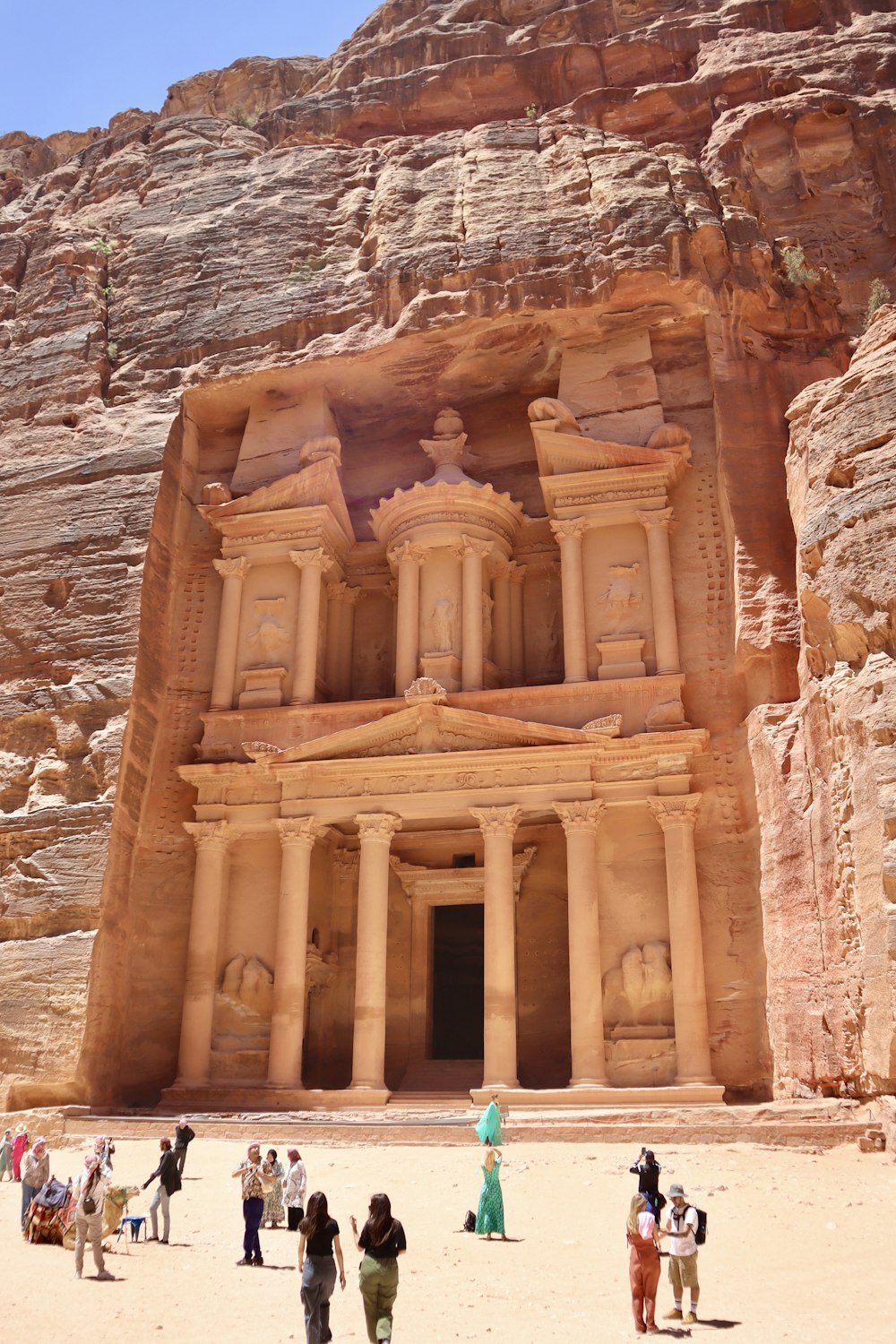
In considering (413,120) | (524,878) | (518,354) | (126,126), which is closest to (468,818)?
(524,878)

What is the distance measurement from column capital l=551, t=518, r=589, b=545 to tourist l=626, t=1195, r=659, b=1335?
1592 cm

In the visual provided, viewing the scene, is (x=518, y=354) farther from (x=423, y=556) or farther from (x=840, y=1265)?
(x=840, y=1265)

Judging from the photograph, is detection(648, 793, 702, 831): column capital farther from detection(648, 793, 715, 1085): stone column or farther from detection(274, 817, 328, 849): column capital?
detection(274, 817, 328, 849): column capital

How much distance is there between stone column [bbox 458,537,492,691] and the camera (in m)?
22.5

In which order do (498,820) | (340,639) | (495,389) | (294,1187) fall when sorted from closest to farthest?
1. (294,1187)
2. (498,820)
3. (340,639)
4. (495,389)

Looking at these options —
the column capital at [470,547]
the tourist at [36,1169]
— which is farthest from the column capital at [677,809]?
the tourist at [36,1169]

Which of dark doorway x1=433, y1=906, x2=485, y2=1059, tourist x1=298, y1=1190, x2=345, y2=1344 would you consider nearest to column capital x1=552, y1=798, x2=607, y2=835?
dark doorway x1=433, y1=906, x2=485, y2=1059

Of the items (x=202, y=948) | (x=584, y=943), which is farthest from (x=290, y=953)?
(x=584, y=943)

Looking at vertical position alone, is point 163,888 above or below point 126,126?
below

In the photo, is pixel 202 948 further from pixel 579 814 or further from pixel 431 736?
pixel 579 814

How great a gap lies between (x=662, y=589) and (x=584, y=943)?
21.1ft

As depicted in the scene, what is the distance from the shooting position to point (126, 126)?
1318 inches

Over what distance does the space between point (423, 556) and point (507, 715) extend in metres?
3.90

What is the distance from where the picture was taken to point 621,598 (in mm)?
22250
